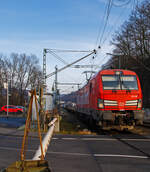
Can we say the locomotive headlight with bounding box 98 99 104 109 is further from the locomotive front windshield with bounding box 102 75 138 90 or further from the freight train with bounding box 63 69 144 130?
the locomotive front windshield with bounding box 102 75 138 90

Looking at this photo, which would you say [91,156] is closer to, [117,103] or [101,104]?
[101,104]

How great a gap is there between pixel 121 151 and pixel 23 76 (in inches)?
2293

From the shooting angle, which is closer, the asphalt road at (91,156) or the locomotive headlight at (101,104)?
the asphalt road at (91,156)

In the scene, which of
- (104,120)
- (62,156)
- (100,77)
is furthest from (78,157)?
(100,77)

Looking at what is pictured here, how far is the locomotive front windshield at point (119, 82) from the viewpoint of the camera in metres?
13.9

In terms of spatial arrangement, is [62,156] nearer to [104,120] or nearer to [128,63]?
[104,120]

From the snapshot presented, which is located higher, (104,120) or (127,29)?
(127,29)

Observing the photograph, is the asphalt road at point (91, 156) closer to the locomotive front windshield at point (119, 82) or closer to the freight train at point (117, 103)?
the freight train at point (117, 103)

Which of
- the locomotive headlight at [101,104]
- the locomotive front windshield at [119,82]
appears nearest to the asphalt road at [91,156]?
the locomotive headlight at [101,104]

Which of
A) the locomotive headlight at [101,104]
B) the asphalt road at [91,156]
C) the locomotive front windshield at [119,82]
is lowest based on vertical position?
the asphalt road at [91,156]

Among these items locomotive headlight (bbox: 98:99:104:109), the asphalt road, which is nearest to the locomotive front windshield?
locomotive headlight (bbox: 98:99:104:109)

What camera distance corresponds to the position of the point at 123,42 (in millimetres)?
39938

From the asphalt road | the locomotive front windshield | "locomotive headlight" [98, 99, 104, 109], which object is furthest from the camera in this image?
the locomotive front windshield

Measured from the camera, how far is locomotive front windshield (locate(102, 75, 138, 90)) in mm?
13851
